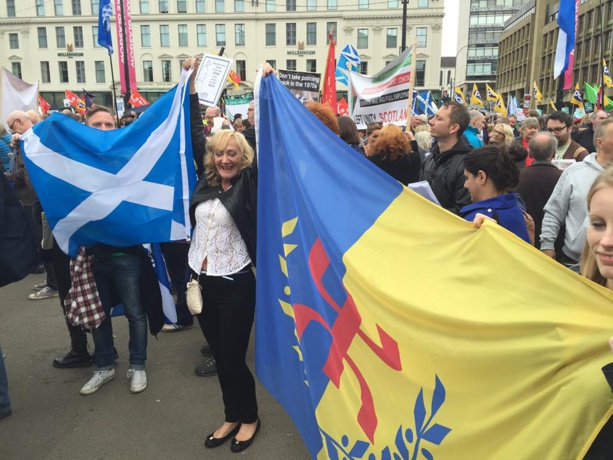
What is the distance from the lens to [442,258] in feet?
5.82

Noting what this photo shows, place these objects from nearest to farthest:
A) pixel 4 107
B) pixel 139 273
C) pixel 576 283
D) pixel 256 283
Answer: pixel 576 283 → pixel 256 283 → pixel 139 273 → pixel 4 107

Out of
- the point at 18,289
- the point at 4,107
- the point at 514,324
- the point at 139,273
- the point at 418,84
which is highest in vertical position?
the point at 418,84

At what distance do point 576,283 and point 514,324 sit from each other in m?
0.21

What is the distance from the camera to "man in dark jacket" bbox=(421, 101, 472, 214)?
11.2ft

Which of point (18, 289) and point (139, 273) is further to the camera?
point (18, 289)

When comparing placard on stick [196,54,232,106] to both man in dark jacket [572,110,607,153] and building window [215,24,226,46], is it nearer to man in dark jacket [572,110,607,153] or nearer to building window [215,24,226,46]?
man in dark jacket [572,110,607,153]

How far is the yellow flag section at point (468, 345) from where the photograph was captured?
1315 mm

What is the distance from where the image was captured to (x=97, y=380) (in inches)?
138

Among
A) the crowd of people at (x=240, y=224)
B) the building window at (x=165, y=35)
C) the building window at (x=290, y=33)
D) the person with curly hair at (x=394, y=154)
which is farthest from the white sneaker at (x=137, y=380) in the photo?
the building window at (x=165, y=35)

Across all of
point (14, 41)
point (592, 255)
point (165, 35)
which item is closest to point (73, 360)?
point (592, 255)

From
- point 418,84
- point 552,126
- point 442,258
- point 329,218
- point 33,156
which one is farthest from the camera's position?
point 418,84

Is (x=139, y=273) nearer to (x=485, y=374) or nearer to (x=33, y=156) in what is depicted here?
(x=33, y=156)

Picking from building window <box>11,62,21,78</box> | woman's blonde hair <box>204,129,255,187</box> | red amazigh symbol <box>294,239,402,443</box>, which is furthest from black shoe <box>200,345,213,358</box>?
building window <box>11,62,21,78</box>

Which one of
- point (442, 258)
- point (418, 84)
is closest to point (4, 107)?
point (442, 258)
